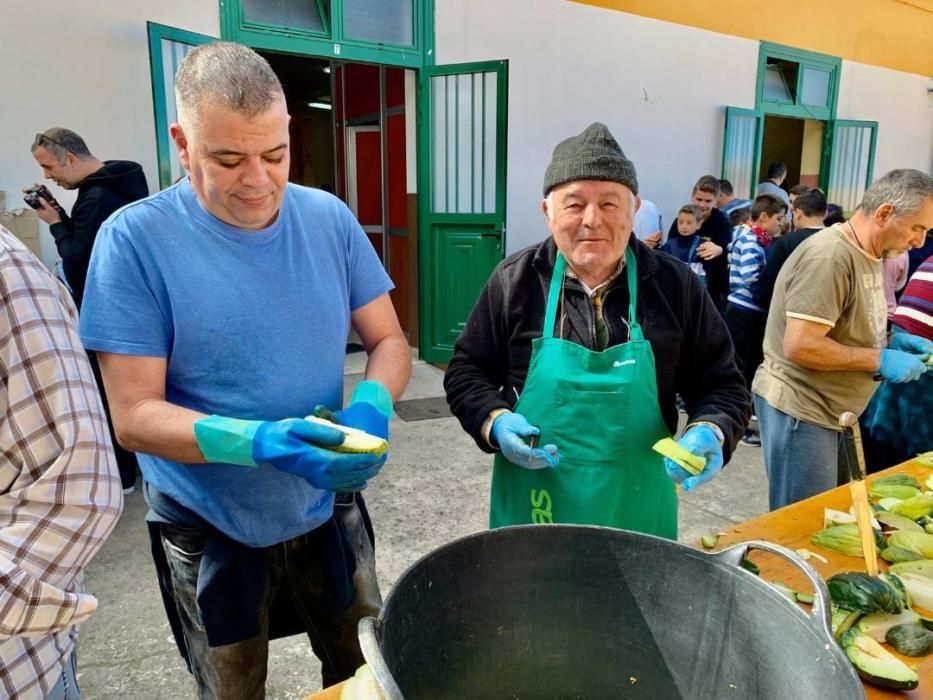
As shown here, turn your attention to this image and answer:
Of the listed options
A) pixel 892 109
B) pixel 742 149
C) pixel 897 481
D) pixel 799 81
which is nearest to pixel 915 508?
pixel 897 481

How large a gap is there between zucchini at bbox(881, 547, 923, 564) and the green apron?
515 mm

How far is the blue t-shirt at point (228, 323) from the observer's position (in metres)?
1.29

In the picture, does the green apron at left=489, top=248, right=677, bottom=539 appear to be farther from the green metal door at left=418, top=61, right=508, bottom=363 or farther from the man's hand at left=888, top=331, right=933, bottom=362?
the green metal door at left=418, top=61, right=508, bottom=363

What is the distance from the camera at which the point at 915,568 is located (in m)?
1.48

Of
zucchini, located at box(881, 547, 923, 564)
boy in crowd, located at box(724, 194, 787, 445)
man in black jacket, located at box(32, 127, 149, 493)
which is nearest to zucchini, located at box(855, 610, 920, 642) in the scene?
zucchini, located at box(881, 547, 923, 564)

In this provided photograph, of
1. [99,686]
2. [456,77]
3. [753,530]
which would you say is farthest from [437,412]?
[753,530]

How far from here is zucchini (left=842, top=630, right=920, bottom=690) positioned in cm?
114

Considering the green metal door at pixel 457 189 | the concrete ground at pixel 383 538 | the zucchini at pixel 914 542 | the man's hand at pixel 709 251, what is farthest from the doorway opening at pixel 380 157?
the zucchini at pixel 914 542

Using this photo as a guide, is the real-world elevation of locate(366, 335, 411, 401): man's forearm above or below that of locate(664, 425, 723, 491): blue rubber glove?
above

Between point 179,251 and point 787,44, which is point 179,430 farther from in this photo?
point 787,44

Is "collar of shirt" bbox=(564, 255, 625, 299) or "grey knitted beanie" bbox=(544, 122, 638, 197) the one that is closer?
"grey knitted beanie" bbox=(544, 122, 638, 197)

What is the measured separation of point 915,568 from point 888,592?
23 centimetres

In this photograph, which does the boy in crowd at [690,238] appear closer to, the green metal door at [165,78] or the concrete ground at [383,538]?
the concrete ground at [383,538]

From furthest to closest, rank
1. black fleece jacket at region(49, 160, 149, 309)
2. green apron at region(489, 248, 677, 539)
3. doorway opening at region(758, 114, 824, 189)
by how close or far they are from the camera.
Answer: doorway opening at region(758, 114, 824, 189) → black fleece jacket at region(49, 160, 149, 309) → green apron at region(489, 248, 677, 539)
